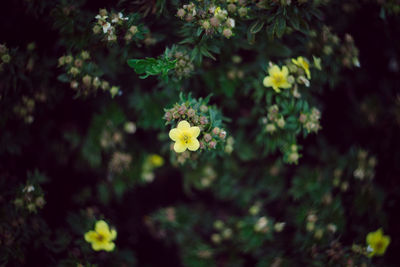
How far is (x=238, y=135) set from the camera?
2721mm

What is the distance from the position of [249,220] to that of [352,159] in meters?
1.07

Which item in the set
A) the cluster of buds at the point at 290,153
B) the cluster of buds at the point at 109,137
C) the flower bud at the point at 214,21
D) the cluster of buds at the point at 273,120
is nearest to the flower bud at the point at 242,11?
the flower bud at the point at 214,21

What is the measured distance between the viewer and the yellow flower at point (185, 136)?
1.73 metres

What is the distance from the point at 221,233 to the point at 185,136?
5.47 ft

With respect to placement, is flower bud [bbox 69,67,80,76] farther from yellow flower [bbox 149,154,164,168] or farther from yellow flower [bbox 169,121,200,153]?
yellow flower [bbox 149,154,164,168]

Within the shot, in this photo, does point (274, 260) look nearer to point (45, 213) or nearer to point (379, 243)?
point (379, 243)

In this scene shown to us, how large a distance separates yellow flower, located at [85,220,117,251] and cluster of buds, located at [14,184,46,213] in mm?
404

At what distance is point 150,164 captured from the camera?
293 centimetres

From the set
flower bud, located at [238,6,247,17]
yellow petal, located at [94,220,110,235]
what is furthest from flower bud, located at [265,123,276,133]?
yellow petal, located at [94,220,110,235]

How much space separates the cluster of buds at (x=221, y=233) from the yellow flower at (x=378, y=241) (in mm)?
1172

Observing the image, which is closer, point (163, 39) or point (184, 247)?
point (163, 39)

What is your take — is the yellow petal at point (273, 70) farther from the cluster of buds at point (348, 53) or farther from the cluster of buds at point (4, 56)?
the cluster of buds at point (4, 56)

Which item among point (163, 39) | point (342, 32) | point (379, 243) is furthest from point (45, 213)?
point (342, 32)

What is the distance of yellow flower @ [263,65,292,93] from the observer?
6.79 feet
